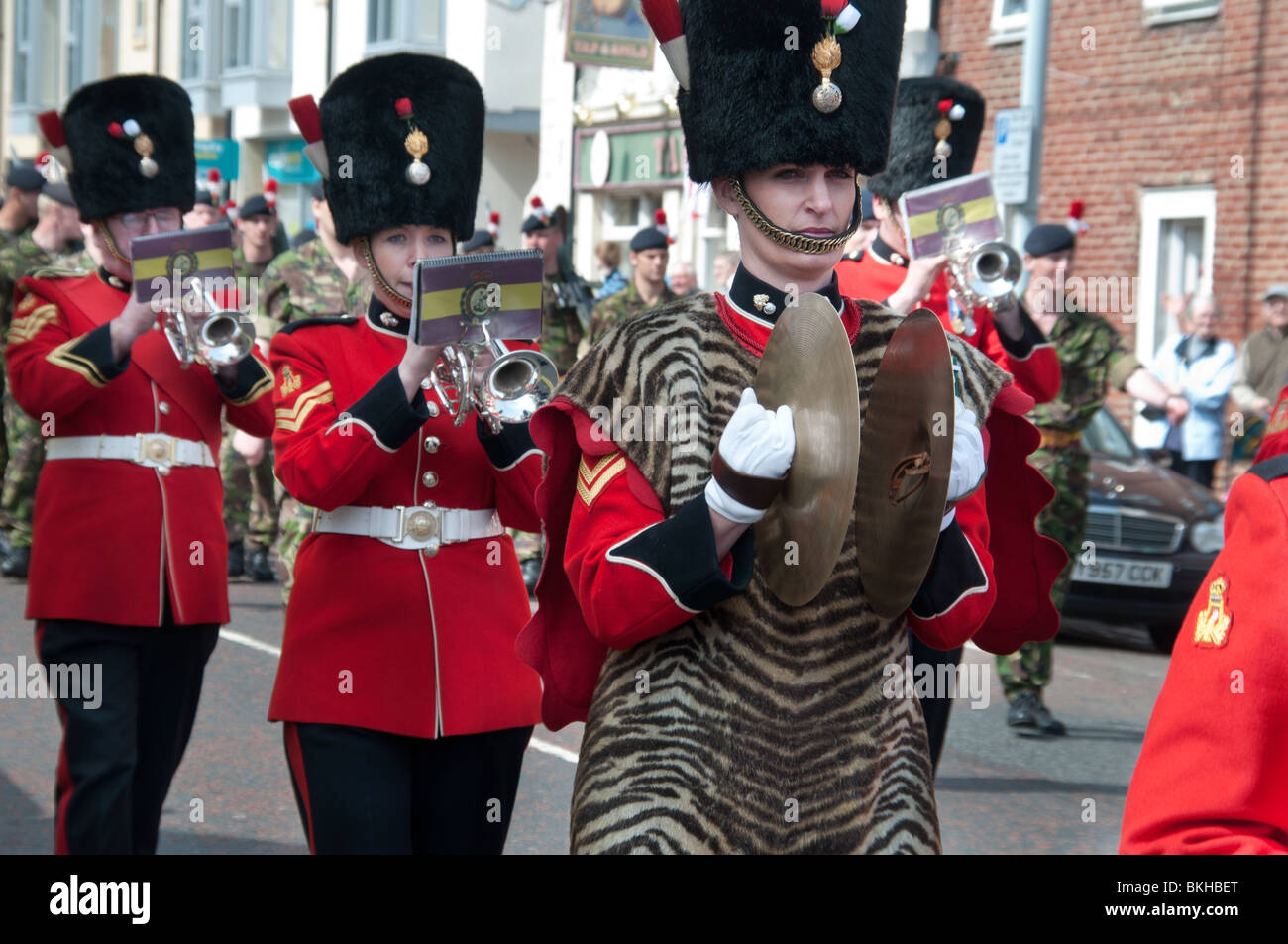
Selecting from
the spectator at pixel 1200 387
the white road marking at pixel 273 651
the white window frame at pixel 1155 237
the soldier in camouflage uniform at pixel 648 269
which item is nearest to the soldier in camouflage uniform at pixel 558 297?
the soldier in camouflage uniform at pixel 648 269

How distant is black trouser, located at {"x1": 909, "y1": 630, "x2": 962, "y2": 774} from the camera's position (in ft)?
15.3

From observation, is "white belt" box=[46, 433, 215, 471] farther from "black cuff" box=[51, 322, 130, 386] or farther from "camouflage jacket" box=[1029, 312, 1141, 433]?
"camouflage jacket" box=[1029, 312, 1141, 433]

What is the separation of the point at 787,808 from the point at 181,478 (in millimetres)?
2839

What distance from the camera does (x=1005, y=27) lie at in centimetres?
1838

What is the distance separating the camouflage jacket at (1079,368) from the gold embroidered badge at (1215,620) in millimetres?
6117

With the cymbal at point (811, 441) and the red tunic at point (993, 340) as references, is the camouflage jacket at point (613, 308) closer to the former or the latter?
the red tunic at point (993, 340)

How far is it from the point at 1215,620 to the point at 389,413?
1993 millimetres

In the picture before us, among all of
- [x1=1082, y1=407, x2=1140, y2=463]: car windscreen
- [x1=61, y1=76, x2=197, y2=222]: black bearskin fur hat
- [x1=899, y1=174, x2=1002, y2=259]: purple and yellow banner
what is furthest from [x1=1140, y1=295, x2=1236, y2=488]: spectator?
[x1=61, y1=76, x2=197, y2=222]: black bearskin fur hat

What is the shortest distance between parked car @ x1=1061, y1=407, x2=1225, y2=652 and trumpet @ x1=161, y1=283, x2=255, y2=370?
6.83m

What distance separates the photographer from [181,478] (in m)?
5.26

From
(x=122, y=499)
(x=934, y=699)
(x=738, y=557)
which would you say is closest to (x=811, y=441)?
(x=738, y=557)

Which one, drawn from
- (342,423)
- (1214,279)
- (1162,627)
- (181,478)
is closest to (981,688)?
(1162,627)

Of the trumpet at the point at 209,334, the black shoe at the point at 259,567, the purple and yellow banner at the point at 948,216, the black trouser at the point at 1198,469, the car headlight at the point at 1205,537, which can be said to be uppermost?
the purple and yellow banner at the point at 948,216

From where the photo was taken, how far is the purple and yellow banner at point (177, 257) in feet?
15.9
